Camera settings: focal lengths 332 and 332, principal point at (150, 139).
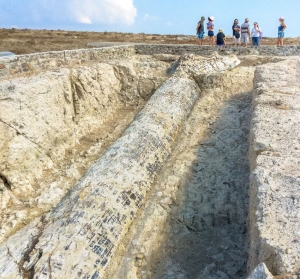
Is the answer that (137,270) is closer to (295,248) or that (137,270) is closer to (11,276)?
(11,276)

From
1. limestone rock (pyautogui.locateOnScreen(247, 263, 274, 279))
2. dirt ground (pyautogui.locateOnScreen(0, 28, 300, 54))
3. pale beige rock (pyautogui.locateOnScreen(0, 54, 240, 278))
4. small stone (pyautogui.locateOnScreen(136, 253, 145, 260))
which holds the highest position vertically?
dirt ground (pyautogui.locateOnScreen(0, 28, 300, 54))

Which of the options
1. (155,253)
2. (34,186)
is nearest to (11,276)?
(155,253)

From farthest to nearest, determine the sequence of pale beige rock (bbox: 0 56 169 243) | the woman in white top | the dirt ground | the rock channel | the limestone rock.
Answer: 1. the dirt ground
2. the woman in white top
3. pale beige rock (bbox: 0 56 169 243)
4. the rock channel
5. the limestone rock

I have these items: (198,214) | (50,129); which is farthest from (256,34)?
(198,214)

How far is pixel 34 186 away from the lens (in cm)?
472

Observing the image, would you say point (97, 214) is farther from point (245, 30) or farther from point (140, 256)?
point (245, 30)

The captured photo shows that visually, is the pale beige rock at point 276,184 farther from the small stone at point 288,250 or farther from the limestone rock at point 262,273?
the limestone rock at point 262,273

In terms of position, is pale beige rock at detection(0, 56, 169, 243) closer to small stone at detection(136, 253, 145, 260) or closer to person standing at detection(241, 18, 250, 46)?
small stone at detection(136, 253, 145, 260)

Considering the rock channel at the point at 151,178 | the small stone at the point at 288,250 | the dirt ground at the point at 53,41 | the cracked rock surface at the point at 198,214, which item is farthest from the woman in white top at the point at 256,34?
the small stone at the point at 288,250

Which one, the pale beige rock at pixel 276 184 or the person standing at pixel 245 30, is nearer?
the pale beige rock at pixel 276 184

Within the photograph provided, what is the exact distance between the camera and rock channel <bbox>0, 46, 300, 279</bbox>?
115 inches

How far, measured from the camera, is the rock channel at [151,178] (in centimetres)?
291

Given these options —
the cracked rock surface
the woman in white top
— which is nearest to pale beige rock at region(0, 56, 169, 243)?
the cracked rock surface

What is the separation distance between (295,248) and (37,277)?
2.02m
